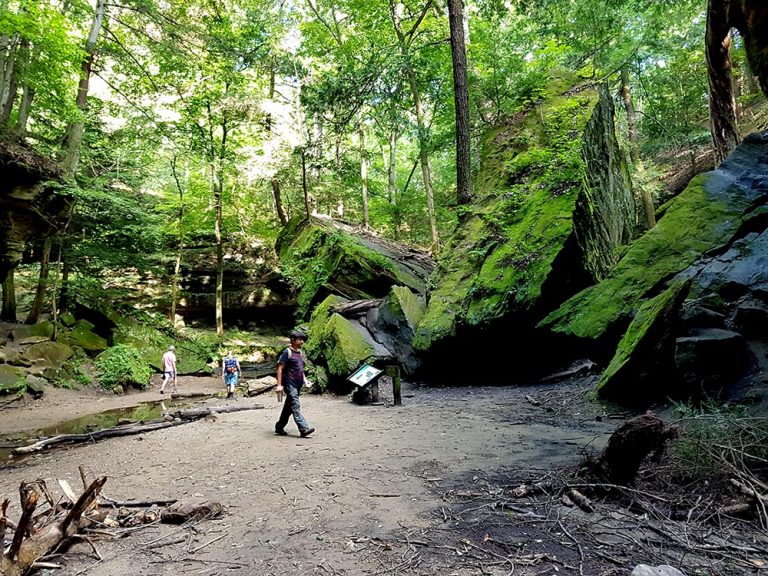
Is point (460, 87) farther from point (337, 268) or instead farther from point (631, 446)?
point (631, 446)

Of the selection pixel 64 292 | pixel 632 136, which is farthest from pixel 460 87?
pixel 64 292

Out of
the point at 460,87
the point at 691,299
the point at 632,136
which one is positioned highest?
the point at 632,136

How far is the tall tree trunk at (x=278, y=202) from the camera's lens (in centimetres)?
2296

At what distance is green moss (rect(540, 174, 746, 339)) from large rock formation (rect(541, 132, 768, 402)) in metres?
0.02

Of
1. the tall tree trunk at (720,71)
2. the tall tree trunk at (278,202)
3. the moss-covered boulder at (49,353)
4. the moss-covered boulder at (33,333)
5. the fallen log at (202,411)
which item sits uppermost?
the tall tree trunk at (278,202)

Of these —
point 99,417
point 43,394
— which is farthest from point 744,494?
point 43,394

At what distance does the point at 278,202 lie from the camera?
24.4 metres

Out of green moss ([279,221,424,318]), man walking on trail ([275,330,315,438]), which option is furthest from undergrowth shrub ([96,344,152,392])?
man walking on trail ([275,330,315,438])

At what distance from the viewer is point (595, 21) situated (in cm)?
1177

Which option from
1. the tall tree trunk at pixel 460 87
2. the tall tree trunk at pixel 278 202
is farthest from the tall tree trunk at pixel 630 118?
the tall tree trunk at pixel 278 202

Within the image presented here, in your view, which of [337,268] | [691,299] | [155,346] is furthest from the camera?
[155,346]

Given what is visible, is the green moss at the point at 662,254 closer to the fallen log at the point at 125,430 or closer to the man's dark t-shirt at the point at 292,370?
the man's dark t-shirt at the point at 292,370

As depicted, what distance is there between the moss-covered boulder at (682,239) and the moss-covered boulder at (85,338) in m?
18.3

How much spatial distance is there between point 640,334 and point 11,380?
55.3ft
